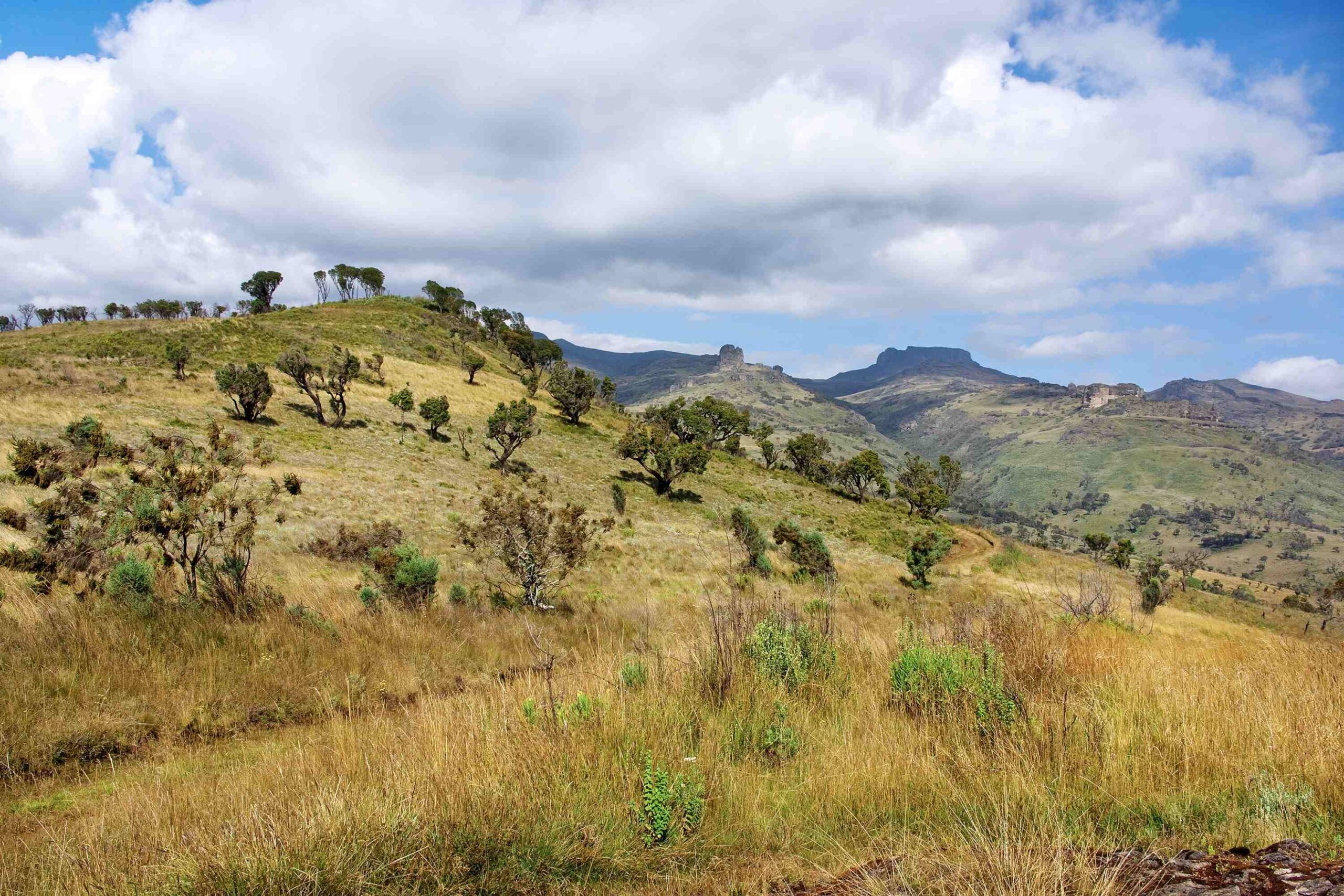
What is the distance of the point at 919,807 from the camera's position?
3.42 meters

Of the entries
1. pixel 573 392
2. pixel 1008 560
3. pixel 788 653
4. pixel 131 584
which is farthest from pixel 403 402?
pixel 788 653

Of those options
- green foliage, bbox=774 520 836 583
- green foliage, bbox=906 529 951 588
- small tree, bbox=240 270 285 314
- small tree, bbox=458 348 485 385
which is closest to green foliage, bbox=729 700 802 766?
green foliage, bbox=774 520 836 583

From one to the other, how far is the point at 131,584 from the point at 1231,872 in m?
10.5

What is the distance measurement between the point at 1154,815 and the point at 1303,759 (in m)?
1.17

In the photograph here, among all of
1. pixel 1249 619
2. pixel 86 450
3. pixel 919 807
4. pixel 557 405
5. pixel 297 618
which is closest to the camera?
pixel 919 807

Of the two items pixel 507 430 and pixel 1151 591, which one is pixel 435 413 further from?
pixel 1151 591

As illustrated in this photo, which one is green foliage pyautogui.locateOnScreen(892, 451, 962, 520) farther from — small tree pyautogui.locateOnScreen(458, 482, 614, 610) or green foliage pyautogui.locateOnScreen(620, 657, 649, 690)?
green foliage pyautogui.locateOnScreen(620, 657, 649, 690)

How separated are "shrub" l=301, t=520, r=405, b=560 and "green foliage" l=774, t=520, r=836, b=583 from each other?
1733 cm

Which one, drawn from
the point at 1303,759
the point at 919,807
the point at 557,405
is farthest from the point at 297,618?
the point at 557,405

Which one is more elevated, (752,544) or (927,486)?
(927,486)

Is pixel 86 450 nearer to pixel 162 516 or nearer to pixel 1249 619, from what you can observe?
pixel 162 516

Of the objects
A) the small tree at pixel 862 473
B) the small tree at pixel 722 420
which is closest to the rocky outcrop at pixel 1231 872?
the small tree at pixel 862 473

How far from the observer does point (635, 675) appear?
5.07 m

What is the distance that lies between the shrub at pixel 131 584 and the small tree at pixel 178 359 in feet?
163
